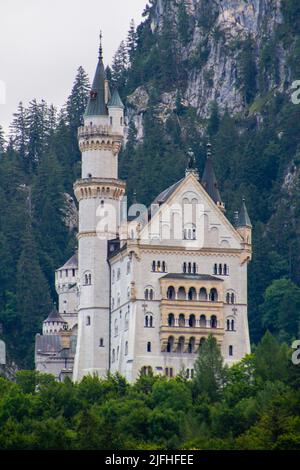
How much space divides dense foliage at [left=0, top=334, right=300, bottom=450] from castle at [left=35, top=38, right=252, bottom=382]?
554 cm

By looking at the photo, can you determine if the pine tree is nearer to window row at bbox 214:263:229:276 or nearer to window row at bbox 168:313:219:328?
window row at bbox 168:313:219:328

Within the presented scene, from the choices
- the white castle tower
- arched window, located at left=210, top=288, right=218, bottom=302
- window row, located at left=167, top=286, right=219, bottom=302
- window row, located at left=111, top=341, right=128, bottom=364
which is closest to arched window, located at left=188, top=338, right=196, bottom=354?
window row, located at left=167, top=286, right=219, bottom=302

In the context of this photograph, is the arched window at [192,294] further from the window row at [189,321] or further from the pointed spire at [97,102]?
the pointed spire at [97,102]

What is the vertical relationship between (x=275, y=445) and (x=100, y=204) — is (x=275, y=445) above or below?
below

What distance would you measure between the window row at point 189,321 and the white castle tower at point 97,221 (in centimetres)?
593

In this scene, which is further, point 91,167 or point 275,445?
point 91,167

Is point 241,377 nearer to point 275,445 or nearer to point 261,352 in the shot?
point 261,352

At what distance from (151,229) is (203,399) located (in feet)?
64.8

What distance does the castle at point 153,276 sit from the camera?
586ft

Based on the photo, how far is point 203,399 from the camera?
16325cm

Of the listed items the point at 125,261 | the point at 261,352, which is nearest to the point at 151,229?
the point at 125,261

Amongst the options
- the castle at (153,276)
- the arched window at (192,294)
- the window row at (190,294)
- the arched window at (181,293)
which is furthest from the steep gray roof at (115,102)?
the arched window at (192,294)

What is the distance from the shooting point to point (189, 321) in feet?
588

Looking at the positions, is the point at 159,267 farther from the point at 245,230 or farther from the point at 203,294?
the point at 245,230
